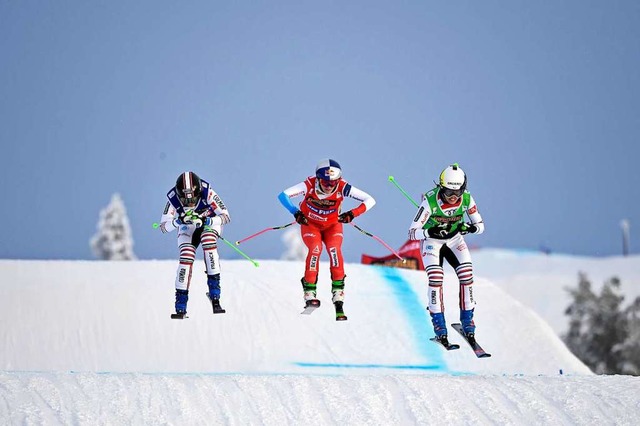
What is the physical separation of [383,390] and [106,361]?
19.6 ft

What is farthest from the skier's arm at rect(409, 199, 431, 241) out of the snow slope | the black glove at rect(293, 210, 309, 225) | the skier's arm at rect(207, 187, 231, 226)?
the skier's arm at rect(207, 187, 231, 226)

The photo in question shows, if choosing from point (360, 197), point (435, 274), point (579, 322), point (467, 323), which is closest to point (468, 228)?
point (435, 274)

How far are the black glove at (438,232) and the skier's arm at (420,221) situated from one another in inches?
2.6

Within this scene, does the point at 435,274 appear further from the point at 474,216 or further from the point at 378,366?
the point at 378,366

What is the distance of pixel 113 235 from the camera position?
52469mm

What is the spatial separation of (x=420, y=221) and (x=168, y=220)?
3.32 m

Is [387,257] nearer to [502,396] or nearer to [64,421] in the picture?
[502,396]

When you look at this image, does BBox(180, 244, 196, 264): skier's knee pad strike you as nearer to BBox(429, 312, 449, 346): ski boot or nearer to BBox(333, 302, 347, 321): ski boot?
BBox(333, 302, 347, 321): ski boot

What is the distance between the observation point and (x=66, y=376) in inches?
566

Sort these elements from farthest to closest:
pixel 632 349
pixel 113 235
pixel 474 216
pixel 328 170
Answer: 1. pixel 113 235
2. pixel 632 349
3. pixel 474 216
4. pixel 328 170

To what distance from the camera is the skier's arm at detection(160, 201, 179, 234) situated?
1434cm

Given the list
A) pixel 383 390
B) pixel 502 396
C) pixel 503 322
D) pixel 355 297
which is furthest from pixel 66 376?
pixel 503 322

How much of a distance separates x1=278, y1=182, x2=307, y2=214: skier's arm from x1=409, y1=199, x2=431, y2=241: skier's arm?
1.51 m

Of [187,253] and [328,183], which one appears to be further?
[187,253]
